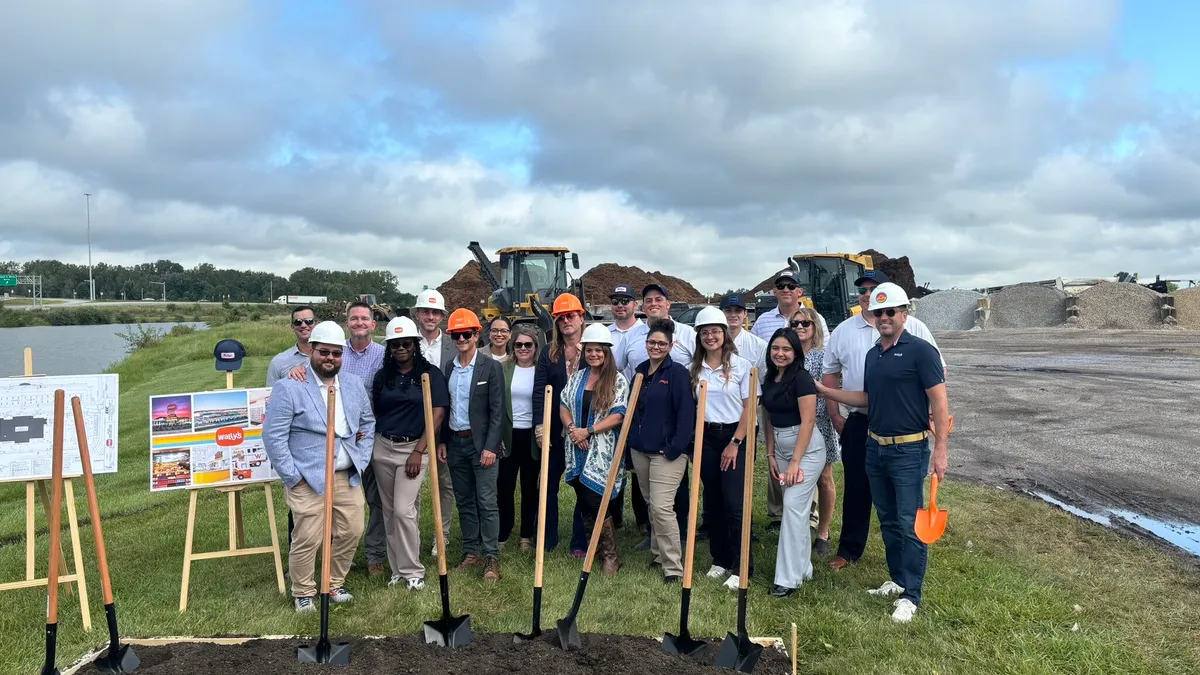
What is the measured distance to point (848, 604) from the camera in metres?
4.87

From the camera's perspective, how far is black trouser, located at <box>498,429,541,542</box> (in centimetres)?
600

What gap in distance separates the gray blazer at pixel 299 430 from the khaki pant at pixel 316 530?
0.10 meters

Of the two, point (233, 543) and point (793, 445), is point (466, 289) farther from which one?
point (793, 445)

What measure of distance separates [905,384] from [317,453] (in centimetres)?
378

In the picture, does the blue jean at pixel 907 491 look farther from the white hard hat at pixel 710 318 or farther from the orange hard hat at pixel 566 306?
→ the orange hard hat at pixel 566 306

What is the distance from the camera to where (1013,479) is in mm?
8039

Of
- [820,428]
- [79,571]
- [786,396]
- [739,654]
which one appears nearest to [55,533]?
[79,571]

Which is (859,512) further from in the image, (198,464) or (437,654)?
(198,464)

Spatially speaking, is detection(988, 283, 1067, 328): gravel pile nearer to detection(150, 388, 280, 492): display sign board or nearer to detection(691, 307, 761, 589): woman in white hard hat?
detection(691, 307, 761, 589): woman in white hard hat

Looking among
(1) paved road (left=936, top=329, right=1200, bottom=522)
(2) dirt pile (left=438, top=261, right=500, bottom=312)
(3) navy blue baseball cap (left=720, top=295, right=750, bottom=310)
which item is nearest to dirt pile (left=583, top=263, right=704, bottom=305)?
(2) dirt pile (left=438, top=261, right=500, bottom=312)

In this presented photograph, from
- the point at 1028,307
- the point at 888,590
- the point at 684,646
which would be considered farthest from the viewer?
the point at 1028,307

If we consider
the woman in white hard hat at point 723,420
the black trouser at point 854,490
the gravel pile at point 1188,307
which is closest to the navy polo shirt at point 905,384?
the black trouser at point 854,490

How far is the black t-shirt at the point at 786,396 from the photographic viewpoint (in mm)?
5047

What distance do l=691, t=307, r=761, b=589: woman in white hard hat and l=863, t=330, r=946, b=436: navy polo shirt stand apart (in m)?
0.97
